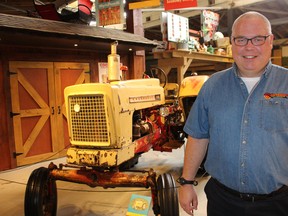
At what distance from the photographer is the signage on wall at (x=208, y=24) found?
8984mm

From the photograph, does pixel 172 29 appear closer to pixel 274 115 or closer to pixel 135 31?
pixel 135 31

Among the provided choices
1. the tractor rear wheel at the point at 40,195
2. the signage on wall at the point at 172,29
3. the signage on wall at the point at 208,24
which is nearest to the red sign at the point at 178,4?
the signage on wall at the point at 172,29

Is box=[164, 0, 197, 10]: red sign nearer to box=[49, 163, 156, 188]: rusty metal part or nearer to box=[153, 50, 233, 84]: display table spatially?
box=[153, 50, 233, 84]: display table

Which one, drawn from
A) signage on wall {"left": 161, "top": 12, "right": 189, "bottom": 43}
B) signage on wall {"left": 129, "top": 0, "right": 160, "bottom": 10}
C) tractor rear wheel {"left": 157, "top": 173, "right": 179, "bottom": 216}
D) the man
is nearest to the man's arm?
the man

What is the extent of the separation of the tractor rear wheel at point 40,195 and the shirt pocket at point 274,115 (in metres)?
2.07

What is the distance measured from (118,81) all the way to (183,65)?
449 cm

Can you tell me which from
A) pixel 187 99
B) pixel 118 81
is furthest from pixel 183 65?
pixel 118 81

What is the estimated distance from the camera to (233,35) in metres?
1.65

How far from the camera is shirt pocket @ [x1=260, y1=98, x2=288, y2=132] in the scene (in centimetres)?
153

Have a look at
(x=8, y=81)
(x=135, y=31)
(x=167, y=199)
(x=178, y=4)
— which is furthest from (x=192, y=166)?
(x=135, y=31)

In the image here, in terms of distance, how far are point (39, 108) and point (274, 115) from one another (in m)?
5.02

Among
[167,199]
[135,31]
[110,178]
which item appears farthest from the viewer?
[135,31]

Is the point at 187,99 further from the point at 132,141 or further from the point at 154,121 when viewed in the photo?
the point at 132,141

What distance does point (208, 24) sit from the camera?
9.19 meters
